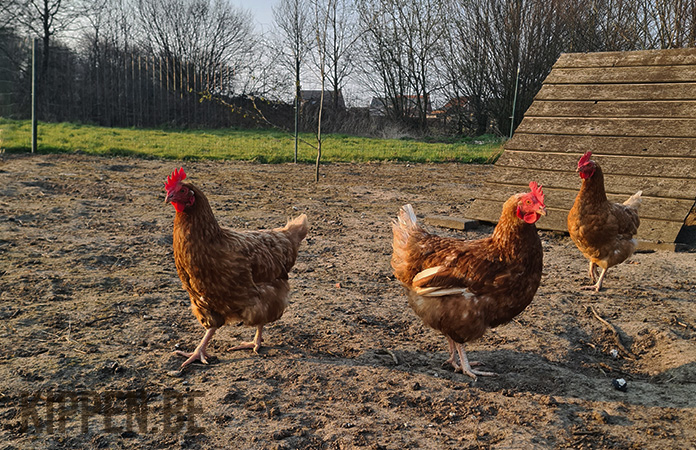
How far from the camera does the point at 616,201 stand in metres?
5.88

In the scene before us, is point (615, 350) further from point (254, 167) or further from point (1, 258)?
point (254, 167)

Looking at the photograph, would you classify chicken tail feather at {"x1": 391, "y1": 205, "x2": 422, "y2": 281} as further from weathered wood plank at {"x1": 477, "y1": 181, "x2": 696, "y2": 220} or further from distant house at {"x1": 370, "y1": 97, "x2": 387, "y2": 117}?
distant house at {"x1": 370, "y1": 97, "x2": 387, "y2": 117}

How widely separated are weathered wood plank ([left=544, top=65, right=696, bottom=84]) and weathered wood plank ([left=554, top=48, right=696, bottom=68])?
→ 9 centimetres

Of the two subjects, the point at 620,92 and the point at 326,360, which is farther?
the point at 620,92

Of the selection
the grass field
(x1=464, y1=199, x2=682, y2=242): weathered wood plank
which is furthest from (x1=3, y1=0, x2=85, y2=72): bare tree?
(x1=464, y1=199, x2=682, y2=242): weathered wood plank

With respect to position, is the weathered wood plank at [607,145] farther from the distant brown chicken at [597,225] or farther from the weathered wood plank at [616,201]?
the distant brown chicken at [597,225]

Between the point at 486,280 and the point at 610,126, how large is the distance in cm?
454

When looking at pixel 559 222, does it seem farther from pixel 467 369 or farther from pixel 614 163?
pixel 467 369

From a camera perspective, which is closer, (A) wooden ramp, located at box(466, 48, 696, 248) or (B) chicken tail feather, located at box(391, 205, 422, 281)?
(B) chicken tail feather, located at box(391, 205, 422, 281)

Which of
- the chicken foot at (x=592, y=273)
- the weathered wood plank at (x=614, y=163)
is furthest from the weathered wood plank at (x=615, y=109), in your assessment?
the chicken foot at (x=592, y=273)

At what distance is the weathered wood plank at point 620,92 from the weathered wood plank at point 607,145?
24.9 inches

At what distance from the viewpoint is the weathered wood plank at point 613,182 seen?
5648mm

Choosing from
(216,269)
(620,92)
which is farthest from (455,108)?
(216,269)

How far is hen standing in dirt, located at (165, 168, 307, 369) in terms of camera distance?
2.93 meters
